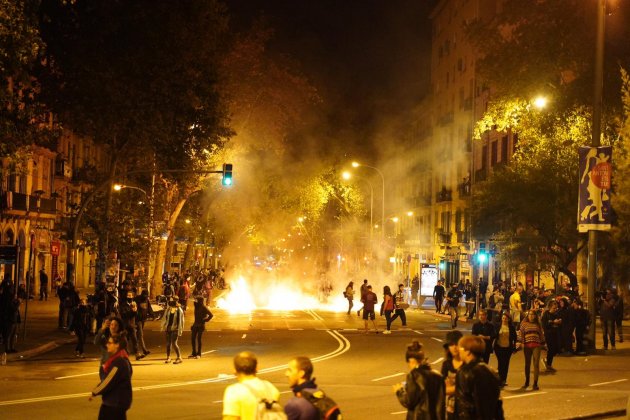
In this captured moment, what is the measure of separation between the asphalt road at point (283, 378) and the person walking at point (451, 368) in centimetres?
365

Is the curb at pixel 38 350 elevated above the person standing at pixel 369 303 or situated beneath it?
situated beneath

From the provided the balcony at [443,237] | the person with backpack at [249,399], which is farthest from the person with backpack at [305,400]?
the balcony at [443,237]

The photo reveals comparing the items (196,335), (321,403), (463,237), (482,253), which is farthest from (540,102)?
(463,237)

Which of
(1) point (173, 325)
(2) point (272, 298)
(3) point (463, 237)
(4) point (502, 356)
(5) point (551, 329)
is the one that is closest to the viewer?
(4) point (502, 356)

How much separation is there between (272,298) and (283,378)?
3785 centimetres

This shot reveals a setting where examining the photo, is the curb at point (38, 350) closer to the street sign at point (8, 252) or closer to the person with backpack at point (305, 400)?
the street sign at point (8, 252)

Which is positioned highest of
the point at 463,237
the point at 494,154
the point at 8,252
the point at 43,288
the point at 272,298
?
the point at 494,154

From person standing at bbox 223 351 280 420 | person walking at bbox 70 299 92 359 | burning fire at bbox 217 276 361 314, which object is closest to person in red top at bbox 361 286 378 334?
person walking at bbox 70 299 92 359

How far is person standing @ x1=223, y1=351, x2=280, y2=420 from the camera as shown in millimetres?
6781

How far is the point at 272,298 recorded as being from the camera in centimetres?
5575

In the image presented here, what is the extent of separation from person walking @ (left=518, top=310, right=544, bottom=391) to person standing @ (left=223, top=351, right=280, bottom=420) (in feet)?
36.6

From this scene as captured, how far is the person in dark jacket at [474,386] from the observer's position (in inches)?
329

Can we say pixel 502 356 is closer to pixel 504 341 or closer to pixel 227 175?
pixel 504 341

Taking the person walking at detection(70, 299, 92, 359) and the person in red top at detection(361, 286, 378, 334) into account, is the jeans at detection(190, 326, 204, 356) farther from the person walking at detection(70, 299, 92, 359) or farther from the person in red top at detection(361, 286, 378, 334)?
the person in red top at detection(361, 286, 378, 334)
